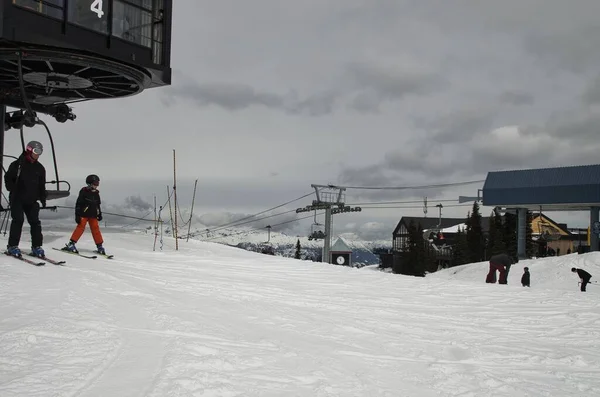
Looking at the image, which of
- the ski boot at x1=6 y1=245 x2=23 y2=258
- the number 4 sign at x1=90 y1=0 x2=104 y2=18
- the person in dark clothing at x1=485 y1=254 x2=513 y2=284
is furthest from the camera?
the person in dark clothing at x1=485 y1=254 x2=513 y2=284

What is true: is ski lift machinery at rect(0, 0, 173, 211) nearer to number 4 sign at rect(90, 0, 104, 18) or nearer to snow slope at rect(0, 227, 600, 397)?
number 4 sign at rect(90, 0, 104, 18)

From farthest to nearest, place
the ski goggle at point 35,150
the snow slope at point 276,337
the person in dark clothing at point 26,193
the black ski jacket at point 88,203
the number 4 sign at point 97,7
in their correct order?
the number 4 sign at point 97,7
the black ski jacket at point 88,203
the ski goggle at point 35,150
the person in dark clothing at point 26,193
the snow slope at point 276,337

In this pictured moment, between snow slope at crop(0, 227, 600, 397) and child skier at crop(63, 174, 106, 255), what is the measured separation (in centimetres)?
269

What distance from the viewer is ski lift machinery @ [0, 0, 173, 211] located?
13773mm

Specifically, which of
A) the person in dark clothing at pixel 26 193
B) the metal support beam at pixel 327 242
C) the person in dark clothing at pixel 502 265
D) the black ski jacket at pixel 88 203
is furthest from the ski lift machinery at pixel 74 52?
the metal support beam at pixel 327 242

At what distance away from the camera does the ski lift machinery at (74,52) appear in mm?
13773

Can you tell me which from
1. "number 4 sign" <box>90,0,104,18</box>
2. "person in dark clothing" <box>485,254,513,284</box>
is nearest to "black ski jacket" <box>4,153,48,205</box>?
"number 4 sign" <box>90,0,104,18</box>

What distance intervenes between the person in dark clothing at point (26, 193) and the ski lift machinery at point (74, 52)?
2.70 m

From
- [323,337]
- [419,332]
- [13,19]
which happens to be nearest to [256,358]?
[323,337]

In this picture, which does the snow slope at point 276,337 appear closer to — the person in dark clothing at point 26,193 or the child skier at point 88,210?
the person in dark clothing at point 26,193

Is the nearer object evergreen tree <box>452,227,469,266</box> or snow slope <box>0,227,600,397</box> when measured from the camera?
snow slope <box>0,227,600,397</box>

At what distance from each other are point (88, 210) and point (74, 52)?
5023 millimetres

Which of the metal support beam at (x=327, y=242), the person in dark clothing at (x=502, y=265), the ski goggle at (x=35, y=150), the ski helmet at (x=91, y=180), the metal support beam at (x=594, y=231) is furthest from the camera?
the metal support beam at (x=327, y=242)

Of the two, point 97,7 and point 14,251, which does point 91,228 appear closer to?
point 14,251
